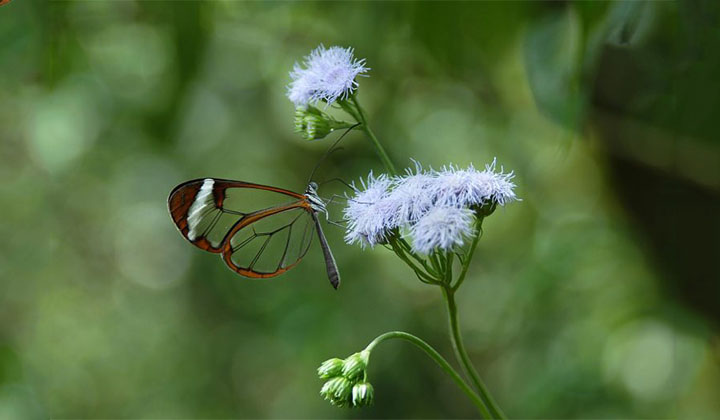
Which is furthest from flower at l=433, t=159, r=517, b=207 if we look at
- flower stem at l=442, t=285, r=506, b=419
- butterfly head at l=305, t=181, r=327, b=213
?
butterfly head at l=305, t=181, r=327, b=213

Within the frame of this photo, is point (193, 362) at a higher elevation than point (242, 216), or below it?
higher

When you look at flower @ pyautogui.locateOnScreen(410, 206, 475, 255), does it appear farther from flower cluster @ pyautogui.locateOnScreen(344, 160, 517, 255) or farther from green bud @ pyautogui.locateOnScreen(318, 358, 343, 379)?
green bud @ pyautogui.locateOnScreen(318, 358, 343, 379)

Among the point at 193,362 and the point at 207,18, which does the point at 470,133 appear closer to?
the point at 207,18

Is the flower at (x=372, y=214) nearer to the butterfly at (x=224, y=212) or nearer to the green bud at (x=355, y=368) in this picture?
the butterfly at (x=224, y=212)

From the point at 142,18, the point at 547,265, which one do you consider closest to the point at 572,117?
the point at 142,18

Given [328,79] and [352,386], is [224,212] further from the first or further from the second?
[352,386]
